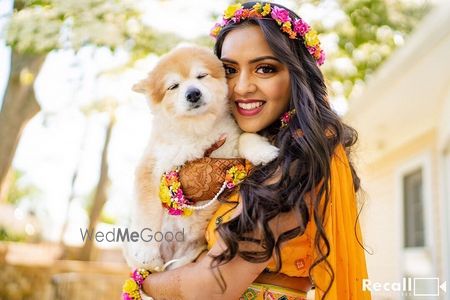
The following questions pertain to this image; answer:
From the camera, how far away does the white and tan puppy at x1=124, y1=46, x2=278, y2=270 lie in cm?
219

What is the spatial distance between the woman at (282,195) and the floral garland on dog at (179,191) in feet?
0.19

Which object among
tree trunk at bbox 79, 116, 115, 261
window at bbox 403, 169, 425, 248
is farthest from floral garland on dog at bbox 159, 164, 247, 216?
tree trunk at bbox 79, 116, 115, 261

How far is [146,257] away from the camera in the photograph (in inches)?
86.8

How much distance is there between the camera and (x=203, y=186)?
2139mm

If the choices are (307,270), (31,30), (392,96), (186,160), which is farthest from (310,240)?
(392,96)

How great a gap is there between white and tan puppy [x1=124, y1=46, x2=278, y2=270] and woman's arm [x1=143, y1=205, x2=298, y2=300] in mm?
224

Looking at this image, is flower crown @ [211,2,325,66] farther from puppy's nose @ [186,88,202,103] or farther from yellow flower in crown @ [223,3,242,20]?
puppy's nose @ [186,88,202,103]

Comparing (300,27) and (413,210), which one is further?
(413,210)

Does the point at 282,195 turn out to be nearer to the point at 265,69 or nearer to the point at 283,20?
the point at 265,69

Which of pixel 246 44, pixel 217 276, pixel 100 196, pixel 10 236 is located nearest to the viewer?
pixel 217 276

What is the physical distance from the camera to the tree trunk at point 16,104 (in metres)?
6.44

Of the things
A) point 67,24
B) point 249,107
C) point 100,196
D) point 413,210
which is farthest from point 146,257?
point 100,196

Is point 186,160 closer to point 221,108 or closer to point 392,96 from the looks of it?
point 221,108

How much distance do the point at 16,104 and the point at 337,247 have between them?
18.0 feet
